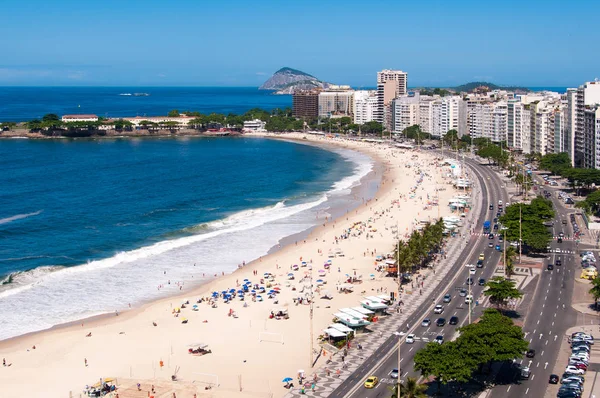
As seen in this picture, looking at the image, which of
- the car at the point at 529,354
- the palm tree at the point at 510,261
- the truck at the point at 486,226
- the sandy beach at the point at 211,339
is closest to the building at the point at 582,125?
the truck at the point at 486,226

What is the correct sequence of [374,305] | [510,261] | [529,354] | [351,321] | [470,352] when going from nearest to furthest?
[470,352]
[529,354]
[351,321]
[374,305]
[510,261]

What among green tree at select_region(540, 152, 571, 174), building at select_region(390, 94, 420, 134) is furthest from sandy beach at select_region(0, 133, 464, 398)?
building at select_region(390, 94, 420, 134)

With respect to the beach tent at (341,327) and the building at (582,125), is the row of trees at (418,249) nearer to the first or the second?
the beach tent at (341,327)

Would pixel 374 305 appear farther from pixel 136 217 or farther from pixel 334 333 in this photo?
pixel 136 217

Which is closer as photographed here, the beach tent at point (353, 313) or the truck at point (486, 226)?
the beach tent at point (353, 313)

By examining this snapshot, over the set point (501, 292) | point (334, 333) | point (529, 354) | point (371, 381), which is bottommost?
point (371, 381)

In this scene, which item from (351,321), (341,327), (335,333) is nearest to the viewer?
(335,333)

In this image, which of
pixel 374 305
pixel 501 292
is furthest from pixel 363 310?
pixel 501 292

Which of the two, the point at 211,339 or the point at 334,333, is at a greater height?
the point at 334,333

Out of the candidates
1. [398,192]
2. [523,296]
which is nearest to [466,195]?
[398,192]
